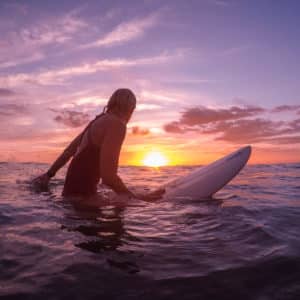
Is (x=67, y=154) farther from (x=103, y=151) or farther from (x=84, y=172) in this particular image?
(x=103, y=151)

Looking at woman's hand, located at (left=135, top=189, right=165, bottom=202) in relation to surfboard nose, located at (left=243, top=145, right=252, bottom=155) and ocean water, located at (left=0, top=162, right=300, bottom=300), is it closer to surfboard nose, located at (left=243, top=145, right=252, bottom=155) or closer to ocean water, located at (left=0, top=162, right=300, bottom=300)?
ocean water, located at (left=0, top=162, right=300, bottom=300)

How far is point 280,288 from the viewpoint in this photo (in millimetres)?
2191

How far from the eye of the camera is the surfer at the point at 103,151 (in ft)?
15.1

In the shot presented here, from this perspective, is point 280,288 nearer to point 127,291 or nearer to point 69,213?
point 127,291

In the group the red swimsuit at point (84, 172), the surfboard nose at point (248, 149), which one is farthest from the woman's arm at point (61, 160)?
the surfboard nose at point (248, 149)

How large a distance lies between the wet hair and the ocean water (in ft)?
5.33

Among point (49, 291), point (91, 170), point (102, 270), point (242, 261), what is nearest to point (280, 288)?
point (242, 261)

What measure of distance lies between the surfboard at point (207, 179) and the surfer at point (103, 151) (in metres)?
1.85

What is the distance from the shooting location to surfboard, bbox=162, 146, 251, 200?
6.77 meters

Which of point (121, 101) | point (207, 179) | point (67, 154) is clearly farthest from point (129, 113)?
point (207, 179)

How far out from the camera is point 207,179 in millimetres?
7266

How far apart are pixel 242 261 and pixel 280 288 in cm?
Result: 49

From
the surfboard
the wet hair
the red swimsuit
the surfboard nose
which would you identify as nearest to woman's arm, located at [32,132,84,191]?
the red swimsuit

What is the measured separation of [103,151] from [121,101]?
34.6 inches
